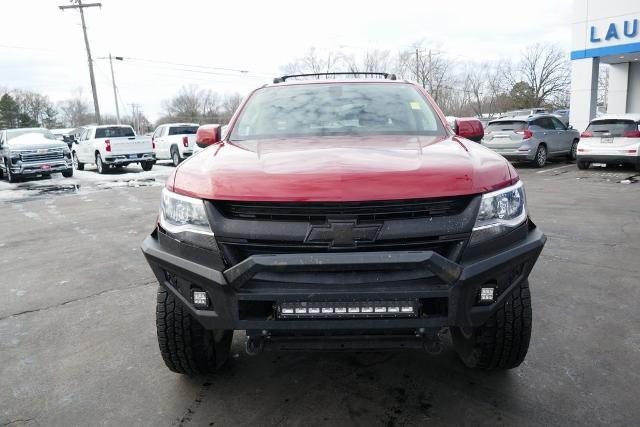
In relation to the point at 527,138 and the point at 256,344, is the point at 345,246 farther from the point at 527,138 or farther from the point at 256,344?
→ the point at 527,138

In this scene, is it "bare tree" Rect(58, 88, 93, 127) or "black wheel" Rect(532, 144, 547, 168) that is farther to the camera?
"bare tree" Rect(58, 88, 93, 127)

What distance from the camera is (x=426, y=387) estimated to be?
8.68 ft

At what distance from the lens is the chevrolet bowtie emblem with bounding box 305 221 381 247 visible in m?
2.01

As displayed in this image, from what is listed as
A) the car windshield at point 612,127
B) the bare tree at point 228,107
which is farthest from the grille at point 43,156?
the bare tree at point 228,107

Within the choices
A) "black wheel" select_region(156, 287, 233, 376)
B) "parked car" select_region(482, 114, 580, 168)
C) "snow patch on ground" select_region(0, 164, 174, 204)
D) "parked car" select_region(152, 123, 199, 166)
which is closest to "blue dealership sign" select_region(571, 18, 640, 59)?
"parked car" select_region(482, 114, 580, 168)

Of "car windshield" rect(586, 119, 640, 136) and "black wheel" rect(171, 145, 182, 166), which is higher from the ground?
"car windshield" rect(586, 119, 640, 136)

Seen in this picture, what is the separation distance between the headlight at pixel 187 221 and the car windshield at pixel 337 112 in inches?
39.1

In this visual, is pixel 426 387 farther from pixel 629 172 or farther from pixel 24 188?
pixel 24 188

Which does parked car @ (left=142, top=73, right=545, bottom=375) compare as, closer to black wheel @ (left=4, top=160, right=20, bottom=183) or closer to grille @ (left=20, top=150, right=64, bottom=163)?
grille @ (left=20, top=150, right=64, bottom=163)

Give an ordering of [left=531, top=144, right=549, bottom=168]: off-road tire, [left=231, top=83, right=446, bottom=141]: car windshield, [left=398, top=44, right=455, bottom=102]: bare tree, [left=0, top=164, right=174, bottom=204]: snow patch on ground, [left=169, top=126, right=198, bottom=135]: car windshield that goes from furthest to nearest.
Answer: [left=398, top=44, right=455, bottom=102]: bare tree, [left=169, top=126, right=198, bottom=135]: car windshield, [left=531, top=144, right=549, bottom=168]: off-road tire, [left=0, top=164, right=174, bottom=204]: snow patch on ground, [left=231, top=83, right=446, bottom=141]: car windshield

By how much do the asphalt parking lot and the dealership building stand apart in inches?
598

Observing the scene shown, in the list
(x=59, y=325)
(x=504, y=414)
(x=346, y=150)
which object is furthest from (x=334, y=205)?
(x=59, y=325)

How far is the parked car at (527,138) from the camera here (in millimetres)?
13562

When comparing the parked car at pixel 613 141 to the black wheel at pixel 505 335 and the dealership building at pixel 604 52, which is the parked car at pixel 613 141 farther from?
the black wheel at pixel 505 335
